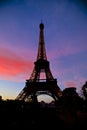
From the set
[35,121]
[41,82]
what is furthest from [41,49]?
[35,121]

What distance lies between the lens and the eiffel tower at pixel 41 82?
46.2m

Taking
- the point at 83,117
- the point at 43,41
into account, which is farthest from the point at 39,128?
the point at 43,41

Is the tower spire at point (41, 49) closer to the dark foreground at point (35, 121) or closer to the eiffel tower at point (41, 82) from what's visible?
the eiffel tower at point (41, 82)

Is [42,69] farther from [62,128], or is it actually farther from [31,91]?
[62,128]

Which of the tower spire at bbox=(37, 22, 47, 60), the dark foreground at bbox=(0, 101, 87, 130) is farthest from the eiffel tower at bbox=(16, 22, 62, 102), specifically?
the dark foreground at bbox=(0, 101, 87, 130)

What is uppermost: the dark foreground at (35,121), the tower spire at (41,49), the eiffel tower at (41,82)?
the tower spire at (41,49)

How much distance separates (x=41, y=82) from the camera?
159 feet

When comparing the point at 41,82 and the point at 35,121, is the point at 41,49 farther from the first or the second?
the point at 35,121

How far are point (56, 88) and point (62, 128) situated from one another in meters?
35.3

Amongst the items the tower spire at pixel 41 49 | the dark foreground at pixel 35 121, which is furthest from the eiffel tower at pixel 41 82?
→ the dark foreground at pixel 35 121

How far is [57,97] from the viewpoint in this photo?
44.8m

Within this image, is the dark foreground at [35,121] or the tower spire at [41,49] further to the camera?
the tower spire at [41,49]

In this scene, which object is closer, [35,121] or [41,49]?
[35,121]

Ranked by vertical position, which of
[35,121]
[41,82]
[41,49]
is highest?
[41,49]
